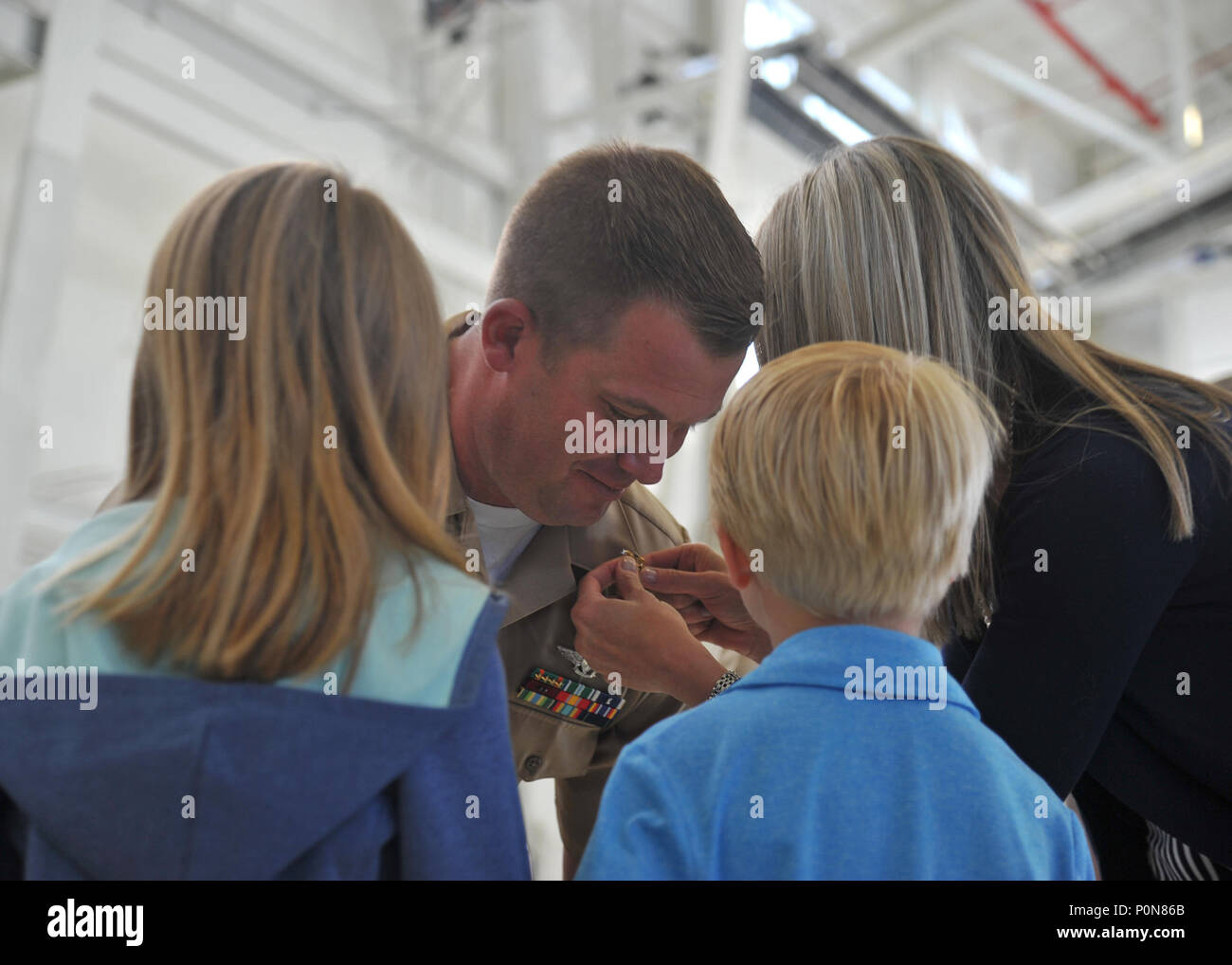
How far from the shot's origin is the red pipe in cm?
706

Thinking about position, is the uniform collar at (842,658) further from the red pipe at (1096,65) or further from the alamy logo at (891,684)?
the red pipe at (1096,65)

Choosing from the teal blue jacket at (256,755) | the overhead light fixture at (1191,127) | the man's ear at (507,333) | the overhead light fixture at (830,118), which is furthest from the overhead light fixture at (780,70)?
the teal blue jacket at (256,755)

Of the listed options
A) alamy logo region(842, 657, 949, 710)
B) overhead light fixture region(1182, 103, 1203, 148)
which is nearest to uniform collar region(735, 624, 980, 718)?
alamy logo region(842, 657, 949, 710)

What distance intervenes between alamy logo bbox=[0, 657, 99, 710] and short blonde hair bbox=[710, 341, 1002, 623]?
57 cm

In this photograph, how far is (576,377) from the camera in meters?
1.62

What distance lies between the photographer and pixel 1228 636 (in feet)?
4.35

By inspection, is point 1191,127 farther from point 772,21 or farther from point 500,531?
point 500,531

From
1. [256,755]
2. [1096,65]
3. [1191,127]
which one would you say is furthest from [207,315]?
[1096,65]

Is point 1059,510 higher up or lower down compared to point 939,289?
lower down

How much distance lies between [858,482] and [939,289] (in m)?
0.53

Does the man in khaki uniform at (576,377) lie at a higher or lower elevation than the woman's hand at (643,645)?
higher

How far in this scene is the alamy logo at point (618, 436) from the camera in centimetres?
157
